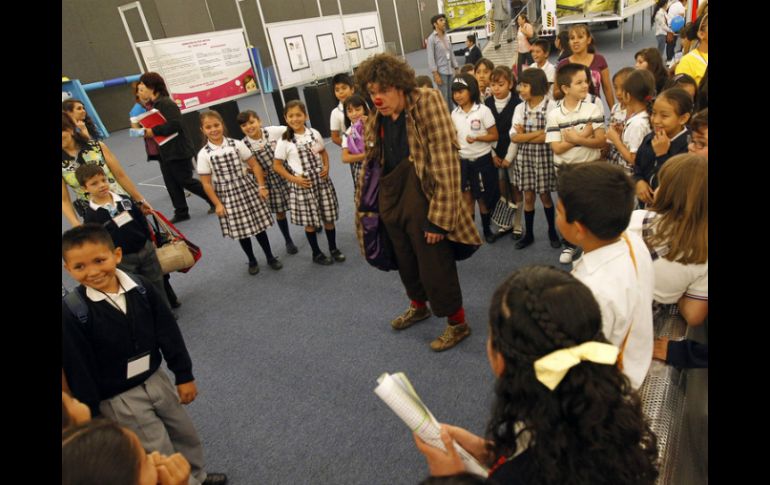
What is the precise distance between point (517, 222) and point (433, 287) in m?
1.57

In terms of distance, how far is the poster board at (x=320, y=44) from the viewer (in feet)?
21.0

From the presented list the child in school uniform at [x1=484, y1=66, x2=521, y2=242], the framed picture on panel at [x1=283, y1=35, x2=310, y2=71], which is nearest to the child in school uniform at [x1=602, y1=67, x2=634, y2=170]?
the child in school uniform at [x1=484, y1=66, x2=521, y2=242]

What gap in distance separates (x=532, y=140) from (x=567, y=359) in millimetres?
2534

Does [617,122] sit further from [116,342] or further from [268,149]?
[116,342]

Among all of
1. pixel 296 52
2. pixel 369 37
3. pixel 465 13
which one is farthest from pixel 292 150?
pixel 465 13

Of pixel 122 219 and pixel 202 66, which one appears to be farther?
pixel 202 66

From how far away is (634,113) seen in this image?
8.63ft

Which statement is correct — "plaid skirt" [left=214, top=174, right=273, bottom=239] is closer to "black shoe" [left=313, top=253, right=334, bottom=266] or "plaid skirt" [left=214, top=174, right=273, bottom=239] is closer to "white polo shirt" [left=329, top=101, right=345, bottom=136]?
"black shoe" [left=313, top=253, right=334, bottom=266]

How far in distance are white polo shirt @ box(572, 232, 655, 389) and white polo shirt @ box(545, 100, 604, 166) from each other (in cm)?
161

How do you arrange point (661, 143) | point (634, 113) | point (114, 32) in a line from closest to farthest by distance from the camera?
point (661, 143)
point (634, 113)
point (114, 32)

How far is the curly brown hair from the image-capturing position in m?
1.96
